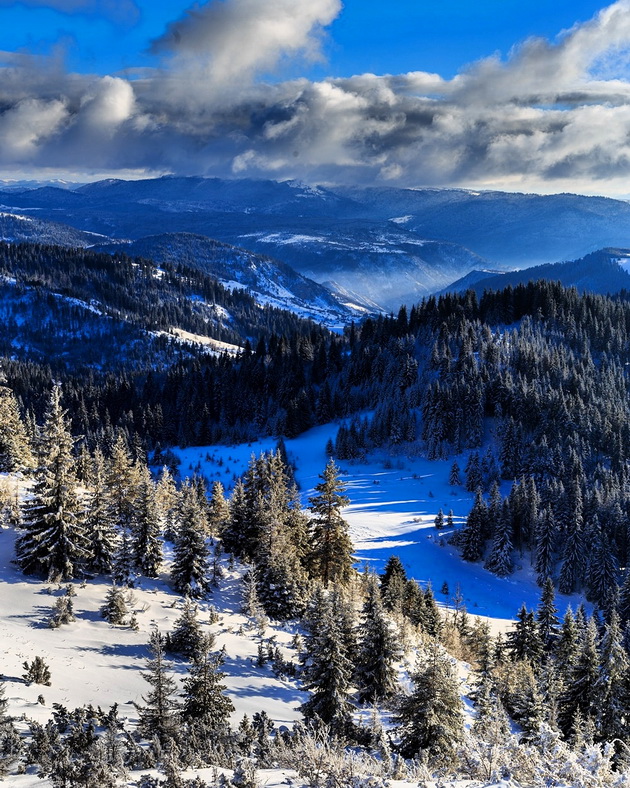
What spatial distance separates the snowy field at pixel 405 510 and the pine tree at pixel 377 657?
4493 cm

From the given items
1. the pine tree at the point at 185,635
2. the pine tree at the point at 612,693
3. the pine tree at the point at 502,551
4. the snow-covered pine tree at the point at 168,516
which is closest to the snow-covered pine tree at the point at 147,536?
the snow-covered pine tree at the point at 168,516

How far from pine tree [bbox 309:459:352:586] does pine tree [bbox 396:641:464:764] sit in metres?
24.3

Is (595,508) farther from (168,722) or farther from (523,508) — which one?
(168,722)

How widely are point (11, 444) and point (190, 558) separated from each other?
31361 mm

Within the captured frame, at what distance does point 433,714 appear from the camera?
18656 mm

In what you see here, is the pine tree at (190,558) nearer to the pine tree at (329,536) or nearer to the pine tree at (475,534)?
the pine tree at (329,536)

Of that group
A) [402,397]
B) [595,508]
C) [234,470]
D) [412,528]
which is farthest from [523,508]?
[234,470]

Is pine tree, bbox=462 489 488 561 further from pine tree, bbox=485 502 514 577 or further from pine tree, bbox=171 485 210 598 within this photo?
pine tree, bbox=171 485 210 598

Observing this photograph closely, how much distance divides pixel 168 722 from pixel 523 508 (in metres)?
87.3

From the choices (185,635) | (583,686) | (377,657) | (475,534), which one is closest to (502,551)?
(475,534)

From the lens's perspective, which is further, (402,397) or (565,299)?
(565,299)

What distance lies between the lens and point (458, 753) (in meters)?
15.8

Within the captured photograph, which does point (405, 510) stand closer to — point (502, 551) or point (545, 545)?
point (502, 551)

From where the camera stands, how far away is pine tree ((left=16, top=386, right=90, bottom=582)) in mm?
29953
